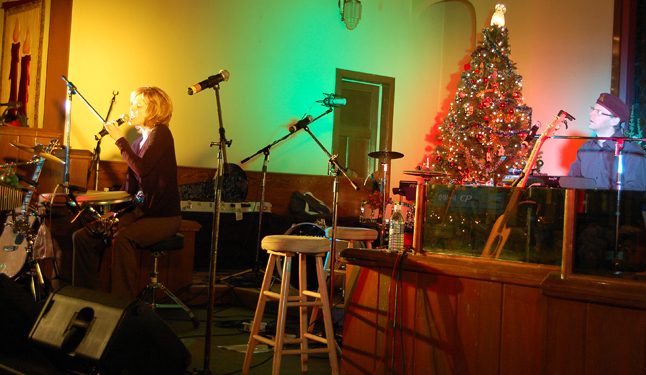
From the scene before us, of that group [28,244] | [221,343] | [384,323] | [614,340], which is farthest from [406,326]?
[28,244]

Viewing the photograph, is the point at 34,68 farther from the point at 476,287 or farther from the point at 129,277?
the point at 476,287

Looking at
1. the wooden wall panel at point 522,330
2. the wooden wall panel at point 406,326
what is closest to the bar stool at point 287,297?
the wooden wall panel at point 406,326

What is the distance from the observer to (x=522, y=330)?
2.06 meters

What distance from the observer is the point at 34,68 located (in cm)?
544

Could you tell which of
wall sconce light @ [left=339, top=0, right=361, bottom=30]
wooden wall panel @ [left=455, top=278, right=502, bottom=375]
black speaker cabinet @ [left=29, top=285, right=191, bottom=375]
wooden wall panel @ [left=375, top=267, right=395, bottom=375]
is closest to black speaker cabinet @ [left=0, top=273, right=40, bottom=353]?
black speaker cabinet @ [left=29, top=285, right=191, bottom=375]

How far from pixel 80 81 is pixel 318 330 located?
3832mm

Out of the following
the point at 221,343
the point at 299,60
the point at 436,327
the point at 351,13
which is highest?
the point at 351,13

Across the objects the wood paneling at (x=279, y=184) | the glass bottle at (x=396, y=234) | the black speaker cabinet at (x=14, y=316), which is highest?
the wood paneling at (x=279, y=184)

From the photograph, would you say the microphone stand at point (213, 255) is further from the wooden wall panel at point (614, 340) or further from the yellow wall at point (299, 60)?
the yellow wall at point (299, 60)

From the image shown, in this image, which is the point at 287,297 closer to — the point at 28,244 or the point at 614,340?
the point at 614,340

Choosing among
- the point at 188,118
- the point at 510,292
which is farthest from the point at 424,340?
the point at 188,118

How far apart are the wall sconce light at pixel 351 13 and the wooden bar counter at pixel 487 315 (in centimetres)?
505

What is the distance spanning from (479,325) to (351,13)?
5592mm

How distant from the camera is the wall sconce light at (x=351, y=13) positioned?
6.90 m
